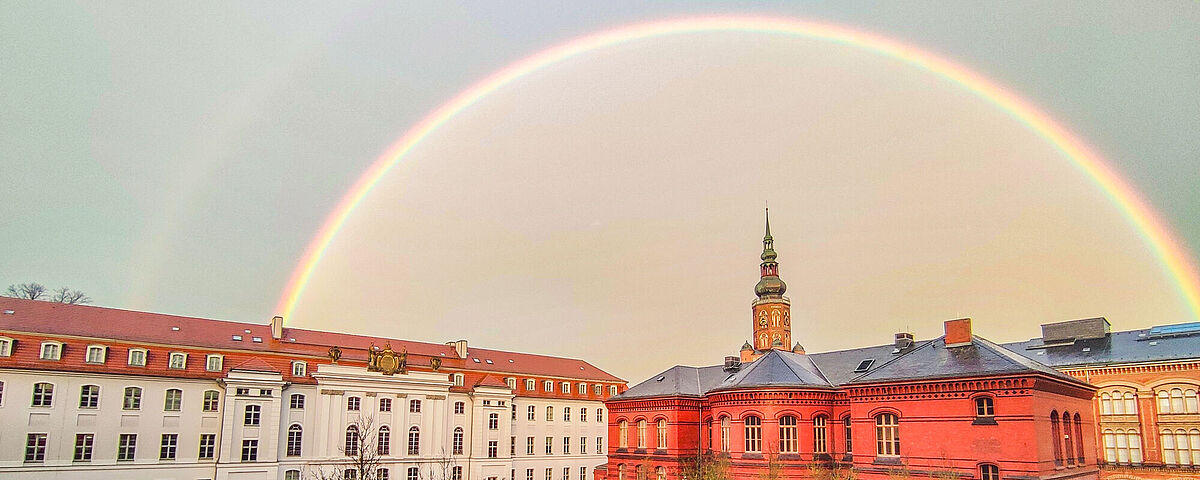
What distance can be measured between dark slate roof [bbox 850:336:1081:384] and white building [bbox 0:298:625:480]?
28.6m

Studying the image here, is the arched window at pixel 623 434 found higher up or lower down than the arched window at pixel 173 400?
lower down

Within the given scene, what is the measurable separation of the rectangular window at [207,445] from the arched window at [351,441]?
7.80 meters

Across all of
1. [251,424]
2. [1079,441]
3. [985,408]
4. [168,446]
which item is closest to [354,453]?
[251,424]

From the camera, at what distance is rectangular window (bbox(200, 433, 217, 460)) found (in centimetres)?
4550

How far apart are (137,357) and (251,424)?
758cm

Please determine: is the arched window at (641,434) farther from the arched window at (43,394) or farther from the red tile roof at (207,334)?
the arched window at (43,394)

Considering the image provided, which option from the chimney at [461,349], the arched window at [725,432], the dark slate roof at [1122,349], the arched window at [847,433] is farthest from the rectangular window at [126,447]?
the dark slate roof at [1122,349]

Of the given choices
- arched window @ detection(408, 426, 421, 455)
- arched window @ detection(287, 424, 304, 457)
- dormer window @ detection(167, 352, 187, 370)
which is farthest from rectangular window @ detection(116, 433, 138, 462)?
arched window @ detection(408, 426, 421, 455)

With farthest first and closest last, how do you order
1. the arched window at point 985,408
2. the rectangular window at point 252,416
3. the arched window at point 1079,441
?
the rectangular window at point 252,416, the arched window at point 1079,441, the arched window at point 985,408

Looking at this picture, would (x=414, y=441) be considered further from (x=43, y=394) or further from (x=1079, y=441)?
(x=1079, y=441)

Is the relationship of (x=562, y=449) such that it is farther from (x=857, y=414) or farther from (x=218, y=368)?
(x=857, y=414)

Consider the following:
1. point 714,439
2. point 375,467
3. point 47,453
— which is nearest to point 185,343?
point 47,453

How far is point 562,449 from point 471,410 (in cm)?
976

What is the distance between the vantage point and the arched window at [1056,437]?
108 ft
